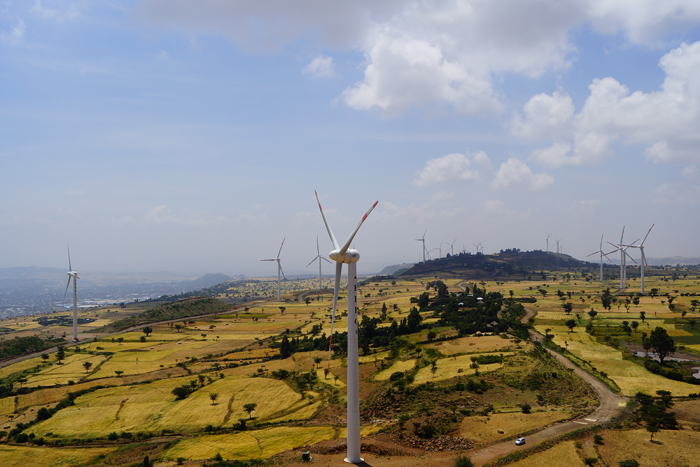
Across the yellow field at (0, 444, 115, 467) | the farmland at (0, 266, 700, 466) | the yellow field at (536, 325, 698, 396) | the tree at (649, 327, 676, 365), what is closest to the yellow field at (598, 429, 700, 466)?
the farmland at (0, 266, 700, 466)

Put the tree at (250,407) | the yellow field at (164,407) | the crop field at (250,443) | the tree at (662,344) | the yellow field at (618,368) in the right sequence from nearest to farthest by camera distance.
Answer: the crop field at (250,443), the yellow field at (164,407), the tree at (250,407), the yellow field at (618,368), the tree at (662,344)

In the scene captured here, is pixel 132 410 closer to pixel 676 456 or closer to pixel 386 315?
pixel 676 456

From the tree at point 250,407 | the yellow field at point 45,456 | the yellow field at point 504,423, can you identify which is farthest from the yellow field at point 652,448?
the yellow field at point 45,456

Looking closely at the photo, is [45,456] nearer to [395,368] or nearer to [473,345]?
[395,368]

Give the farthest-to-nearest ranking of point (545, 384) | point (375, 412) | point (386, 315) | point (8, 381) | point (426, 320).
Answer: point (386, 315) → point (426, 320) → point (8, 381) → point (545, 384) → point (375, 412)

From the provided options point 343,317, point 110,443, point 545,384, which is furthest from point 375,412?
point 343,317

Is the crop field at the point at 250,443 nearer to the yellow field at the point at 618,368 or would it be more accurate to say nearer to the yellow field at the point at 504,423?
the yellow field at the point at 504,423
